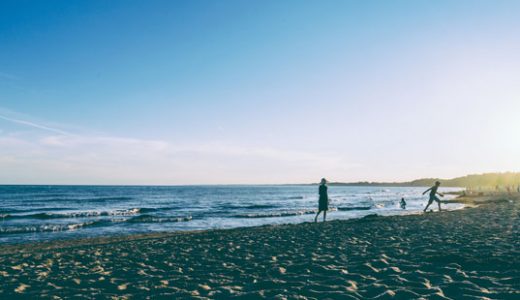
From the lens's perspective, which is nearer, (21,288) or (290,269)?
(21,288)

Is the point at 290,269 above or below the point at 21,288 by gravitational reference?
above

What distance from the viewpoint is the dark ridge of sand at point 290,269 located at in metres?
5.70

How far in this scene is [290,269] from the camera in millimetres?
7348

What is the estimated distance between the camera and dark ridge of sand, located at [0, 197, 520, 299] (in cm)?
570

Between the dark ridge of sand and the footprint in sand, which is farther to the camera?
the footprint in sand

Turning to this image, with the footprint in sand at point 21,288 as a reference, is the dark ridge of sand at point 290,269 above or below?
above

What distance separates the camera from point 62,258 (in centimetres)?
979

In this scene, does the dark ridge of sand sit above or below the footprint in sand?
above

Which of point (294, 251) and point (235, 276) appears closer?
point (235, 276)

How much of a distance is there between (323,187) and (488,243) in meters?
9.13

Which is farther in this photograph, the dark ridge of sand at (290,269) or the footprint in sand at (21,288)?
the footprint in sand at (21,288)

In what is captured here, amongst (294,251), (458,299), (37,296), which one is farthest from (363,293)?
(37,296)

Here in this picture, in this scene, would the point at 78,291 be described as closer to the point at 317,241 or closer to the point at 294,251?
the point at 294,251

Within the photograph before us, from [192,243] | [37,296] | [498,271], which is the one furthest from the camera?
[192,243]
